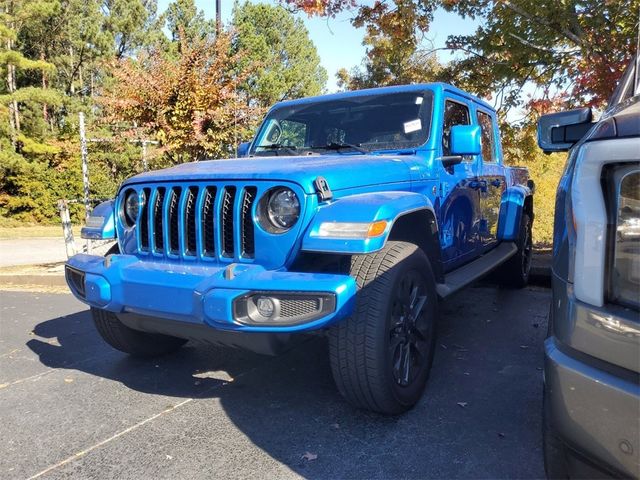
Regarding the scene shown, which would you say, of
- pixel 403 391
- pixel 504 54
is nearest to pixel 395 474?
pixel 403 391

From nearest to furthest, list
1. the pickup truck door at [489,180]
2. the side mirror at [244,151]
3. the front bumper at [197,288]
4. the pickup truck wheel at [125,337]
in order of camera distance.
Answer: the front bumper at [197,288] < the pickup truck wheel at [125,337] < the side mirror at [244,151] < the pickup truck door at [489,180]

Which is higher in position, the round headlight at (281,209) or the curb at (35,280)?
the round headlight at (281,209)

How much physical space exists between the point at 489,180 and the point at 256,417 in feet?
10.3

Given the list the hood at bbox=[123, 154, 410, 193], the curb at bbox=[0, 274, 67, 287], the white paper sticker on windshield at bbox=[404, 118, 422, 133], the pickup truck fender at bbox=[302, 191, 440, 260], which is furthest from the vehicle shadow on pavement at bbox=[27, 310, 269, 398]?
the curb at bbox=[0, 274, 67, 287]

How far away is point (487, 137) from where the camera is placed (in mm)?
5246

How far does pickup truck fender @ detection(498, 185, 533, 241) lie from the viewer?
5434mm

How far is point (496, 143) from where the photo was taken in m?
5.60

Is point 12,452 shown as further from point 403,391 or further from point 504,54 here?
point 504,54

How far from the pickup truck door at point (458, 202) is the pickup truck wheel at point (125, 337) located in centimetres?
219

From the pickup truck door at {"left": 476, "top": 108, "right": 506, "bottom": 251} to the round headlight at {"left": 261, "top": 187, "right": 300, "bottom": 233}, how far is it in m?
2.49

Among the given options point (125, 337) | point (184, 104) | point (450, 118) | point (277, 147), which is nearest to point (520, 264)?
point (450, 118)

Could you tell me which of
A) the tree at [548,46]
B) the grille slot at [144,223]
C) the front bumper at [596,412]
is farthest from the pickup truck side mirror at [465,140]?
the tree at [548,46]

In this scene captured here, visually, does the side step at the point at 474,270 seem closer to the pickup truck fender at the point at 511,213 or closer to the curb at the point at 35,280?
the pickup truck fender at the point at 511,213

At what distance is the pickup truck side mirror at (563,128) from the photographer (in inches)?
118
